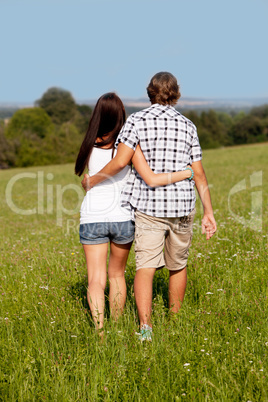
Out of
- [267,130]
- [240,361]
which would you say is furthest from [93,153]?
[267,130]

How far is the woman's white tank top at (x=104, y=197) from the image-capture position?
3.81m

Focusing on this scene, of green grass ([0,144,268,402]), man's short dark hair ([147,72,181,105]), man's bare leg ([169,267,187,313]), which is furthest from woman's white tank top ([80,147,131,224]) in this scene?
green grass ([0,144,268,402])

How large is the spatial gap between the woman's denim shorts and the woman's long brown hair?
20.8 inches

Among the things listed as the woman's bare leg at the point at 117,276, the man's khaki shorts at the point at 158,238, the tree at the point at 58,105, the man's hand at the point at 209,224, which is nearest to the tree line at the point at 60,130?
the tree at the point at 58,105

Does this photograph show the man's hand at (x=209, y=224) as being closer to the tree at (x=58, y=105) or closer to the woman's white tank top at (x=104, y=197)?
the woman's white tank top at (x=104, y=197)

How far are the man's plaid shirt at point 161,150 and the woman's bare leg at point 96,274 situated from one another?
1.54 ft

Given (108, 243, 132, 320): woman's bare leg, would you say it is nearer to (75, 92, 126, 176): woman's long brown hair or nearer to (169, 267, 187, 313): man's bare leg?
(169, 267, 187, 313): man's bare leg

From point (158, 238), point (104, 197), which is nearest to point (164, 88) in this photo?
point (104, 197)

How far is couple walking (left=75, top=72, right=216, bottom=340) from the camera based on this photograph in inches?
145

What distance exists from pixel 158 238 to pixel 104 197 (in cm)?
58

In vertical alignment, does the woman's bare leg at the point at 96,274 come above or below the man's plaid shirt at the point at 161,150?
below

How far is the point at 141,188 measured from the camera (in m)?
3.80

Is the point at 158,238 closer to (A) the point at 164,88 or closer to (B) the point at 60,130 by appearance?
(A) the point at 164,88

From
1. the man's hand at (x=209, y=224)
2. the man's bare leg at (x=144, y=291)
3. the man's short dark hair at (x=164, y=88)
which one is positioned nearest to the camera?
the man's short dark hair at (x=164, y=88)
